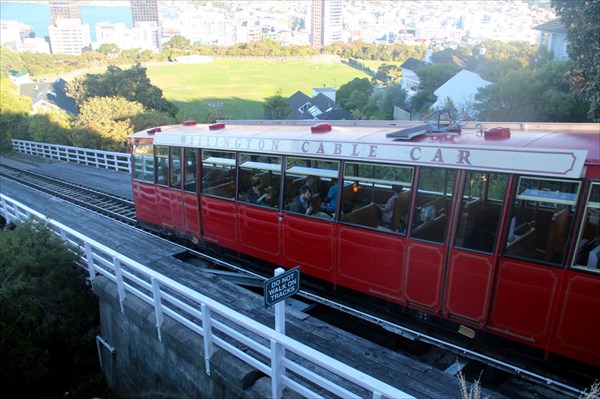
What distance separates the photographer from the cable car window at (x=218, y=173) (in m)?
9.47

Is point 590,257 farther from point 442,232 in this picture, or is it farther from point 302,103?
point 302,103

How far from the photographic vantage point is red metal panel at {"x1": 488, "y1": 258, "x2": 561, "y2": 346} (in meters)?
5.57

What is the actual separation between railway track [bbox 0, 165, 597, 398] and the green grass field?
2890 inches

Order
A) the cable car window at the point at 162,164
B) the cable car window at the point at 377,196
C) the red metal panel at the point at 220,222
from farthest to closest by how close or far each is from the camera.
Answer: the cable car window at the point at 162,164, the red metal panel at the point at 220,222, the cable car window at the point at 377,196

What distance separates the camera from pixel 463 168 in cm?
614

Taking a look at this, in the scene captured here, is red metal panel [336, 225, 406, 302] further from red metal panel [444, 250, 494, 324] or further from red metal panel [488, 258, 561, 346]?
red metal panel [488, 258, 561, 346]

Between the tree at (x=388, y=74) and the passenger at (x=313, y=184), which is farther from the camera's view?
the tree at (x=388, y=74)

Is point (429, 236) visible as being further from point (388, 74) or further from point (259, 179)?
point (388, 74)

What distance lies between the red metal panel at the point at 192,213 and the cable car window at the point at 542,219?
22.0 feet

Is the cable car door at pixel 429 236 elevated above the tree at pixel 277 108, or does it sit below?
above

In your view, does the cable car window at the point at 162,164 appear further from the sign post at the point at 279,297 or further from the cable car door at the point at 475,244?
the cable car door at the point at 475,244

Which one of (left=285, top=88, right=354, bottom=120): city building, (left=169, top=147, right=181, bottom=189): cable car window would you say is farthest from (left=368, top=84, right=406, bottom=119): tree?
(left=169, top=147, right=181, bottom=189): cable car window

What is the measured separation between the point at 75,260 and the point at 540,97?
2922 centimetres

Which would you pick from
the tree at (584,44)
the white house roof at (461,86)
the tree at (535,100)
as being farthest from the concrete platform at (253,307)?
the white house roof at (461,86)
